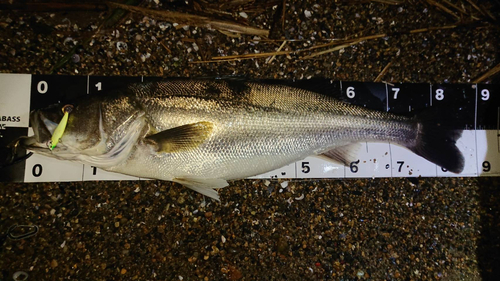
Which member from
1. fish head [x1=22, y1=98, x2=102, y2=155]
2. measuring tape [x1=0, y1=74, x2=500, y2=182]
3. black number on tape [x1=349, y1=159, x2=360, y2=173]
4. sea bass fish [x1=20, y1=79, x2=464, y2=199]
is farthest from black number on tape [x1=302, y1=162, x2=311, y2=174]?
fish head [x1=22, y1=98, x2=102, y2=155]

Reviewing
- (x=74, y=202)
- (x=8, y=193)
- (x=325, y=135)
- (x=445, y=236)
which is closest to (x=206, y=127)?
(x=325, y=135)

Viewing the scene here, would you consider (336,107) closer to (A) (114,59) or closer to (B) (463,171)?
(B) (463,171)

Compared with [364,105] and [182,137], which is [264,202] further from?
[364,105]

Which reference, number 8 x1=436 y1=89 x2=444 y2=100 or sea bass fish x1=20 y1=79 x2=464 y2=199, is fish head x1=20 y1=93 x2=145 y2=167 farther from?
number 8 x1=436 y1=89 x2=444 y2=100

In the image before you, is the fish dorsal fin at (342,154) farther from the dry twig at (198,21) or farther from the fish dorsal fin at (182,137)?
the dry twig at (198,21)

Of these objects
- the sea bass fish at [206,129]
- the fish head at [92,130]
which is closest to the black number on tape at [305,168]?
the sea bass fish at [206,129]
